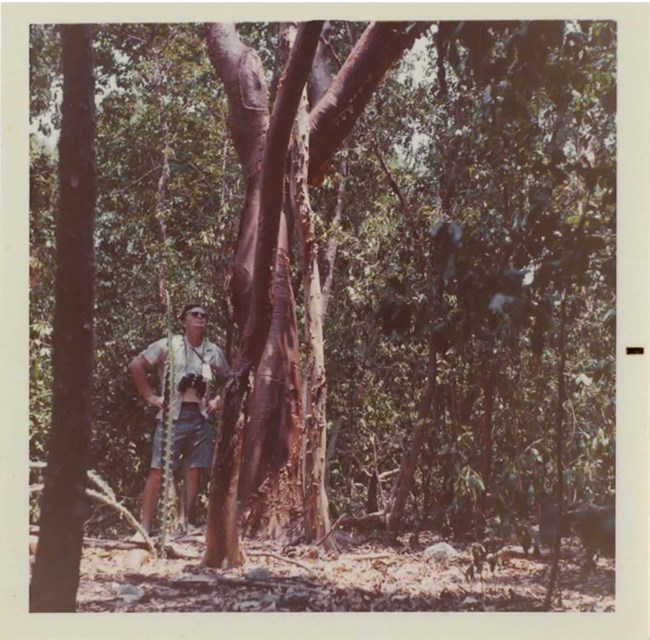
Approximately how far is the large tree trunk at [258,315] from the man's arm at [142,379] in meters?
0.33

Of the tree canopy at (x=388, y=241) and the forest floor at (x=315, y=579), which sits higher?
the tree canopy at (x=388, y=241)

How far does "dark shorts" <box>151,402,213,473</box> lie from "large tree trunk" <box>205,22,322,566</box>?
0.19 feet

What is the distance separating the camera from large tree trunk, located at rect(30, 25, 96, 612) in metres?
4.47

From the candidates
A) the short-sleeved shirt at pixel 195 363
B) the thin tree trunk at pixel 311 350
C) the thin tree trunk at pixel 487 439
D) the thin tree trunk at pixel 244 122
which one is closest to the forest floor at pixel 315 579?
the thin tree trunk at pixel 311 350

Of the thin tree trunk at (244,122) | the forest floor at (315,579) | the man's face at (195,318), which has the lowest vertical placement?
the forest floor at (315,579)

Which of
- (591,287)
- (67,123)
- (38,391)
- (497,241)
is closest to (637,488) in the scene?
(591,287)

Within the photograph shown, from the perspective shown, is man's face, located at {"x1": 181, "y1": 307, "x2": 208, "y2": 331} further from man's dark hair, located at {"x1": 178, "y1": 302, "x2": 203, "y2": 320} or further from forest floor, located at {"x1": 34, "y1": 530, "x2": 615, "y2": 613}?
forest floor, located at {"x1": 34, "y1": 530, "x2": 615, "y2": 613}

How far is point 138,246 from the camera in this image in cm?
452

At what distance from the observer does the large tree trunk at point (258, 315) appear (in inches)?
175

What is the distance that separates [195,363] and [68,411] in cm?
62

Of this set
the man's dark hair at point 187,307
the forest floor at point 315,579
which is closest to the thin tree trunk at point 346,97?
the man's dark hair at point 187,307

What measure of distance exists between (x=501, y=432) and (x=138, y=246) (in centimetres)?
190

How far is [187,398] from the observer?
14.9 feet

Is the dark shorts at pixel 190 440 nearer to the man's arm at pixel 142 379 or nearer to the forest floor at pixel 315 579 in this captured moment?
the man's arm at pixel 142 379
